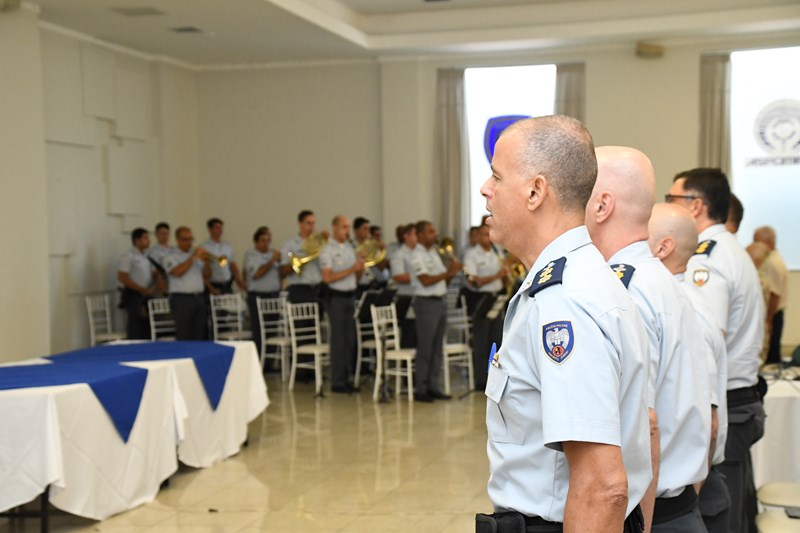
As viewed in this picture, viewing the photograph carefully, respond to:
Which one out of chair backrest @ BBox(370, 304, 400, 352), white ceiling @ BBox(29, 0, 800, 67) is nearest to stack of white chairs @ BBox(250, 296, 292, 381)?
chair backrest @ BBox(370, 304, 400, 352)

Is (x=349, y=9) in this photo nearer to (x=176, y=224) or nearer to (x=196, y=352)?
(x=176, y=224)

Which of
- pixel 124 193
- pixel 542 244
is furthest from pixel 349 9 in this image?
pixel 542 244

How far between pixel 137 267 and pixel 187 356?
475 centimetres

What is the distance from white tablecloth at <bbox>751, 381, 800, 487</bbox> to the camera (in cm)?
459

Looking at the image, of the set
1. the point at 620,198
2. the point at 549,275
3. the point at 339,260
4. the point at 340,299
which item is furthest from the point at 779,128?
the point at 549,275

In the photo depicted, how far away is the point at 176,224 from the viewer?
13000 mm

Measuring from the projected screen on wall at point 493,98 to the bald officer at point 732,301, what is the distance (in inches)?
374

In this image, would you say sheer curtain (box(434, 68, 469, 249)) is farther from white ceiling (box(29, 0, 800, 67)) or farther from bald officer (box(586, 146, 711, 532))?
bald officer (box(586, 146, 711, 532))

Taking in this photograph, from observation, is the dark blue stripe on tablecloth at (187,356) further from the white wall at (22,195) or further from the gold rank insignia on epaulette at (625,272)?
the gold rank insignia on epaulette at (625,272)

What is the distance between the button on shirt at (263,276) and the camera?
37.8ft

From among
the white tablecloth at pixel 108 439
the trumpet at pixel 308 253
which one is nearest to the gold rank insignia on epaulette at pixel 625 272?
the white tablecloth at pixel 108 439

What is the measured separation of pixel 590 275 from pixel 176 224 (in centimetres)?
1188

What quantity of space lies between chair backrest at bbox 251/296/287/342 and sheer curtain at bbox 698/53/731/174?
18.8 feet

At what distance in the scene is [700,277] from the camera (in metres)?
3.49
